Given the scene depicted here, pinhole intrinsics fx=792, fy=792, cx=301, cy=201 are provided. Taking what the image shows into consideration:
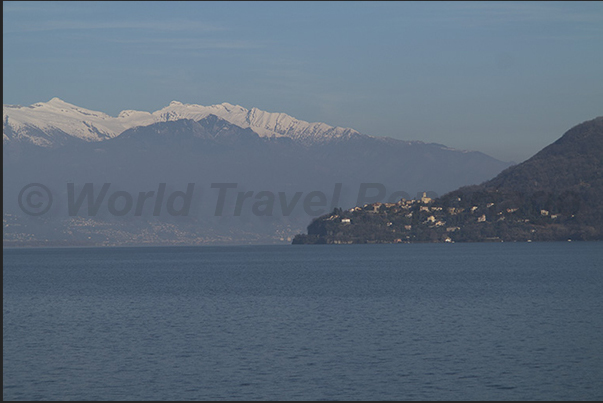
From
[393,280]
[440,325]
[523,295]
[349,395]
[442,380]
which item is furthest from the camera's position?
[393,280]

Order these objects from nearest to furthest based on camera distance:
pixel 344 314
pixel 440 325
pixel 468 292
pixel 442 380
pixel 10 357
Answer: pixel 442 380, pixel 10 357, pixel 440 325, pixel 344 314, pixel 468 292

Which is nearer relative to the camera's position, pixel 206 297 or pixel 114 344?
pixel 114 344

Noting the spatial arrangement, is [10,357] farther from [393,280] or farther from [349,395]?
[393,280]

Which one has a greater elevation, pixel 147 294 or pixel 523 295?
pixel 523 295

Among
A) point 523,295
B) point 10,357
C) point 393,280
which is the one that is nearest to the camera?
point 10,357

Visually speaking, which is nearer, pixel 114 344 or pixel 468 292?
pixel 114 344

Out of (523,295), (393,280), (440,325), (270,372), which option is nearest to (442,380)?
(270,372)

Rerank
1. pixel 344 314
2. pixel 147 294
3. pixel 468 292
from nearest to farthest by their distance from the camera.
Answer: pixel 344 314 → pixel 468 292 → pixel 147 294

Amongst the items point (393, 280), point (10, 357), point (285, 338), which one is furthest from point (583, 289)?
point (10, 357)

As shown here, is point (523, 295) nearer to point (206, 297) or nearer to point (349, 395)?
point (206, 297)
